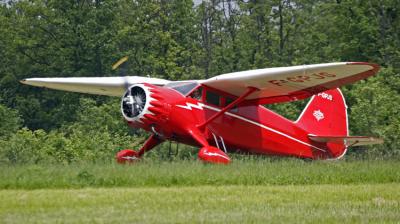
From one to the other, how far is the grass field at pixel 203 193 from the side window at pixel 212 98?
402 centimetres

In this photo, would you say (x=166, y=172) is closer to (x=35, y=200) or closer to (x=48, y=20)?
(x=35, y=200)

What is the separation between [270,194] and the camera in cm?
1367

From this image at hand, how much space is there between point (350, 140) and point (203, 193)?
34.9 ft

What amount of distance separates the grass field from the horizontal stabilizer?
4.80 m

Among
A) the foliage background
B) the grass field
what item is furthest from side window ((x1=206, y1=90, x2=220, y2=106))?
the foliage background

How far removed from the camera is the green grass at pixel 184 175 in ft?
50.7

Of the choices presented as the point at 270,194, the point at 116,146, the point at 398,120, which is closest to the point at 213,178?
the point at 270,194

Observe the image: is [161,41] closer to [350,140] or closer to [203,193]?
[350,140]

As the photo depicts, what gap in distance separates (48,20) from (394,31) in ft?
64.4

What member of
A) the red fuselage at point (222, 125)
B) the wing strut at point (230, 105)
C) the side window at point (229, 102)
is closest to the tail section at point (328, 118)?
the red fuselage at point (222, 125)

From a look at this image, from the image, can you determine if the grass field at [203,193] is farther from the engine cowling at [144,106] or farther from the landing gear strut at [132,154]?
the landing gear strut at [132,154]

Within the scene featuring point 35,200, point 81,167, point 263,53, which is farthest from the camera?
point 263,53

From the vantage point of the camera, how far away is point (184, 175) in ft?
52.3

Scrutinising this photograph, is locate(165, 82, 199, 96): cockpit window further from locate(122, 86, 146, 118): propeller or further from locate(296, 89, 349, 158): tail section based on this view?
locate(296, 89, 349, 158): tail section
